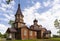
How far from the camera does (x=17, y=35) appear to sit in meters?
58.7

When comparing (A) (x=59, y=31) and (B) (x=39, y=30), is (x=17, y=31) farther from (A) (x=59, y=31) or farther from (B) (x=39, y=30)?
(A) (x=59, y=31)

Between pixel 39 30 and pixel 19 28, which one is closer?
pixel 19 28

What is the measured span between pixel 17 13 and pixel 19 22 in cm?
307

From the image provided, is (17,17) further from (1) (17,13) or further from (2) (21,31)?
(2) (21,31)

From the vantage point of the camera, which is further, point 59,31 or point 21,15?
point 59,31

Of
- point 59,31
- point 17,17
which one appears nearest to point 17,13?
point 17,17

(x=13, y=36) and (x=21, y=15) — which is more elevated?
(x=21, y=15)

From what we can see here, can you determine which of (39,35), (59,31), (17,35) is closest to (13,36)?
(17,35)

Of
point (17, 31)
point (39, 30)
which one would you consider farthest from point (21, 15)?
point (39, 30)

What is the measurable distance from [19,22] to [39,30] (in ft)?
31.1

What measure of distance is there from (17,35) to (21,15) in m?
6.79

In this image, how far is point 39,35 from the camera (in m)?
65.6

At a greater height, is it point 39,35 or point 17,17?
point 17,17

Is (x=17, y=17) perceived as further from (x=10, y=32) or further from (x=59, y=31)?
(x=59, y=31)
